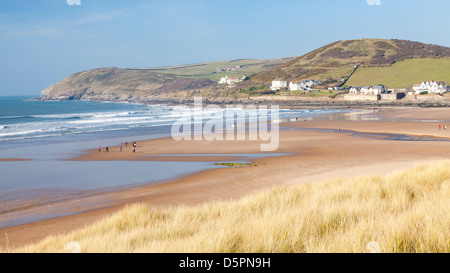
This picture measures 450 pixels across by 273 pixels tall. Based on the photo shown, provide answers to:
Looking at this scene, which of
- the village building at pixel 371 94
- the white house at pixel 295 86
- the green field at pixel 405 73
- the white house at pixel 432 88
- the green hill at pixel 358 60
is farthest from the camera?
the green hill at pixel 358 60

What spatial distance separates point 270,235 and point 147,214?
3.69 meters

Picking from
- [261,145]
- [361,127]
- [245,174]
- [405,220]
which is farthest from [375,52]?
[405,220]

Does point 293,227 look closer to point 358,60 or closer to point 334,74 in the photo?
point 334,74

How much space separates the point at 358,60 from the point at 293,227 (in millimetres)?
162326

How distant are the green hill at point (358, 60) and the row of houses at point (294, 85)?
7165 millimetres

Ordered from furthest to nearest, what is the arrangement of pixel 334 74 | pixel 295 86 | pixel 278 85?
pixel 334 74 < pixel 278 85 < pixel 295 86

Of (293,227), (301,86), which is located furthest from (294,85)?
(293,227)

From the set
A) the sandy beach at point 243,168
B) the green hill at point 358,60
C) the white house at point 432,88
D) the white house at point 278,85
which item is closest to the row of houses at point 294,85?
the white house at point 278,85

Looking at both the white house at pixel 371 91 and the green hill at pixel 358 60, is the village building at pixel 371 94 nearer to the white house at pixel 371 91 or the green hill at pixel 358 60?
the white house at pixel 371 91

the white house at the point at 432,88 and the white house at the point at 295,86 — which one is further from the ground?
the white house at the point at 295,86

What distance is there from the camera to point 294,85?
123 m

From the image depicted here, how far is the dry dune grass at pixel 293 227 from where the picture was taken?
4.88 m

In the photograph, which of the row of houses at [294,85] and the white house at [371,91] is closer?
the white house at [371,91]
